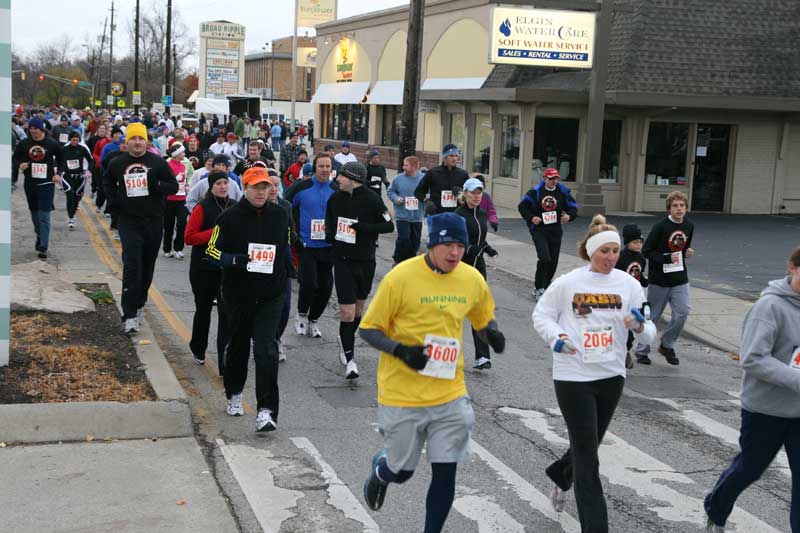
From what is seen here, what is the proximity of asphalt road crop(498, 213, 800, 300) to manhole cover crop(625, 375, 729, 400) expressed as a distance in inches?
201

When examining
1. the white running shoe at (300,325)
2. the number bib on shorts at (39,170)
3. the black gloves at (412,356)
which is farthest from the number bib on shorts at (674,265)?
A: the number bib on shorts at (39,170)

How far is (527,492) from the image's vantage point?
6.30 m

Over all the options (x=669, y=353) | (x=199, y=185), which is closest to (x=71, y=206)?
(x=199, y=185)

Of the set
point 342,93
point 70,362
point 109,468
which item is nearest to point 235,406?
point 109,468

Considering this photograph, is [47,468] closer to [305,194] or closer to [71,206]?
[305,194]

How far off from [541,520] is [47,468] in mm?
3158

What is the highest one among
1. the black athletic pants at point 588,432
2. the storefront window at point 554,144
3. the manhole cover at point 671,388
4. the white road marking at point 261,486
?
the storefront window at point 554,144

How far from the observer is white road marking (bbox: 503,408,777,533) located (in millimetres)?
6020

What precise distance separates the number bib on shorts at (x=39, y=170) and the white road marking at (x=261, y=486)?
Answer: 9348mm

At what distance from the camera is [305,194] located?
10141mm

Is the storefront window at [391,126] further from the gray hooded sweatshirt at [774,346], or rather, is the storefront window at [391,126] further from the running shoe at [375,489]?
the gray hooded sweatshirt at [774,346]

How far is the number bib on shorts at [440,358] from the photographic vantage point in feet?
16.7

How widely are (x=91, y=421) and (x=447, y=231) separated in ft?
11.0

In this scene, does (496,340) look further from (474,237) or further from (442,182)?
(442,182)
